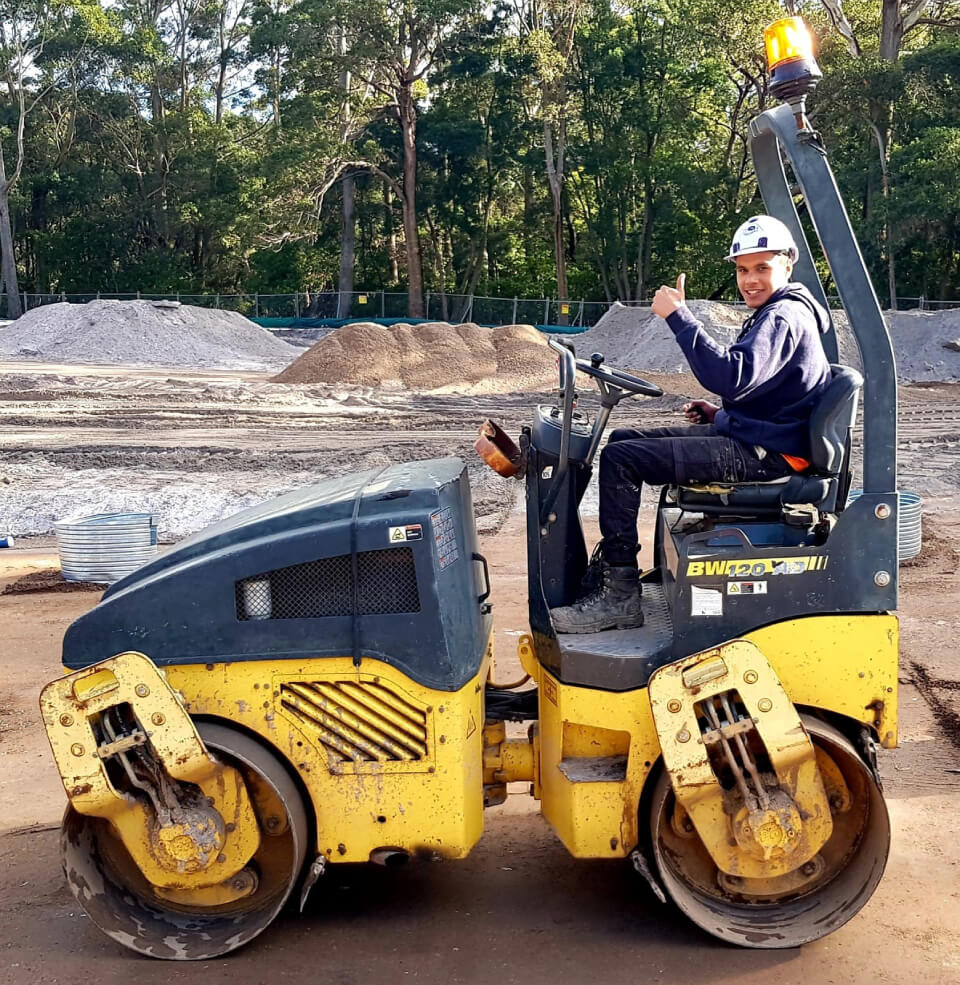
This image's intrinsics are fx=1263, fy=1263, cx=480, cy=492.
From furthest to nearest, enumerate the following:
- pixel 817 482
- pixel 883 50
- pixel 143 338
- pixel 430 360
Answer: pixel 883 50 < pixel 143 338 < pixel 430 360 < pixel 817 482

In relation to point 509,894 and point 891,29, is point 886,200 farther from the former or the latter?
point 509,894

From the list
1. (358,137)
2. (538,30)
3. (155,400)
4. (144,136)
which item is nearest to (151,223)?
(144,136)

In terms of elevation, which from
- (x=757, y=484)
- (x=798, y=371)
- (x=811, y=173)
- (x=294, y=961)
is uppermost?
(x=811, y=173)

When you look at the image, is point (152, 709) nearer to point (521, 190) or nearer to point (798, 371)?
point (798, 371)

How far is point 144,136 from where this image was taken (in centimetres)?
5606

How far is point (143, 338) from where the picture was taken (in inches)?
1442

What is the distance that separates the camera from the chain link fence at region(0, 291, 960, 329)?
155ft

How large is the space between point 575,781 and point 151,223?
55415 mm

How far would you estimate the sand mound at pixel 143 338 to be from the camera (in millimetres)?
35469

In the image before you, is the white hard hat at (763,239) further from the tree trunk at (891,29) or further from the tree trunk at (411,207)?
the tree trunk at (411,207)

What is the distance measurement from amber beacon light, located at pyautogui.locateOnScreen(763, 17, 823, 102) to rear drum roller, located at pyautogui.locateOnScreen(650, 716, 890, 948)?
203 centimetres

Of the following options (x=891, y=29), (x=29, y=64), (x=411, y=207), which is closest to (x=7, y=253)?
(x=29, y=64)

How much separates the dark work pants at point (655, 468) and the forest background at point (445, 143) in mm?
31932

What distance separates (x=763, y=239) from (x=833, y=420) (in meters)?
0.68
